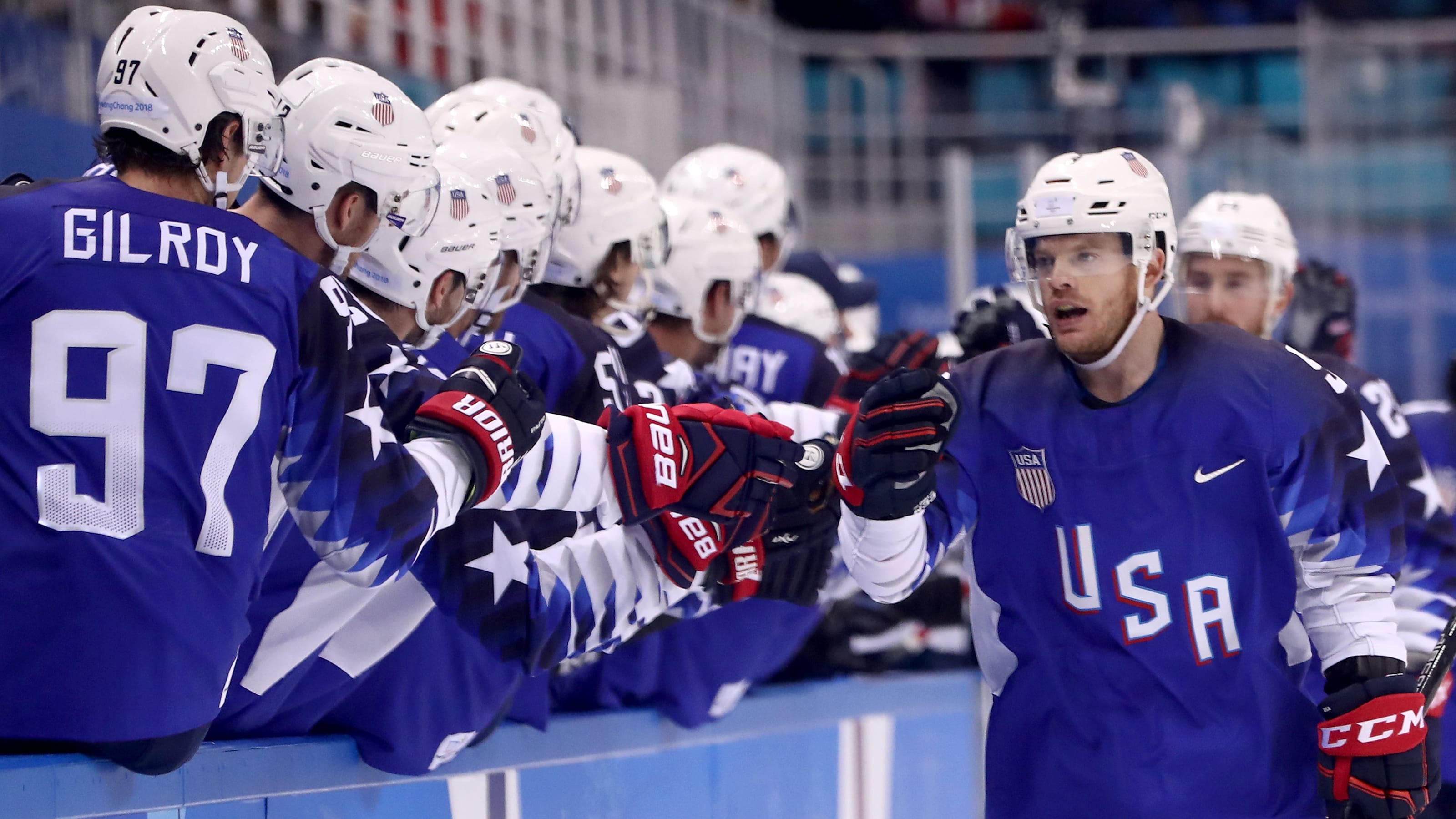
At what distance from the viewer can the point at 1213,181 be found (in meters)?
8.64

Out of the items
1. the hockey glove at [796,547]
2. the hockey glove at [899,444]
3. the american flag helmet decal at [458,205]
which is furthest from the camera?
the hockey glove at [796,547]

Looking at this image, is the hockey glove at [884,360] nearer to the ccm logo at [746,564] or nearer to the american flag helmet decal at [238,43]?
the ccm logo at [746,564]

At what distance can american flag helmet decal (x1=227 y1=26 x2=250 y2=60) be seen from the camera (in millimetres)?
2803

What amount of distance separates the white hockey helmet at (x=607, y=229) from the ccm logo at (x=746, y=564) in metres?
0.75

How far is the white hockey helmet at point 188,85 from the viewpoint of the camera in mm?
2686

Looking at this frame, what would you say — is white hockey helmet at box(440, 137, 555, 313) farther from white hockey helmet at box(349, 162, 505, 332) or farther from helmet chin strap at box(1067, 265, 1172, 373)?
helmet chin strap at box(1067, 265, 1172, 373)

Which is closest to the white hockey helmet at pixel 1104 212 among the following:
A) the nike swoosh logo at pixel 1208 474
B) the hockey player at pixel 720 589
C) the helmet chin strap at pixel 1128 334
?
the helmet chin strap at pixel 1128 334

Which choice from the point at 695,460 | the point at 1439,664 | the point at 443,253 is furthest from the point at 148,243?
the point at 1439,664

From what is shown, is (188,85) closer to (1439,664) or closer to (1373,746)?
(1373,746)

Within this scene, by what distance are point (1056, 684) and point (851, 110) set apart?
843cm

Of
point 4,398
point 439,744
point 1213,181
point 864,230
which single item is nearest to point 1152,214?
point 439,744

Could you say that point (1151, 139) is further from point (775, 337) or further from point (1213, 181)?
point (775, 337)

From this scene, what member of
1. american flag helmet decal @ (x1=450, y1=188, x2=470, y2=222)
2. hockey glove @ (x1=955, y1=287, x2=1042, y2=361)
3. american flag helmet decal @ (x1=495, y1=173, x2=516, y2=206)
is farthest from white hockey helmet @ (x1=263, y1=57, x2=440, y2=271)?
hockey glove @ (x1=955, y1=287, x2=1042, y2=361)

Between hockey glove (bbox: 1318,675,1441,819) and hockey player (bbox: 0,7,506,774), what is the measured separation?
156 centimetres
